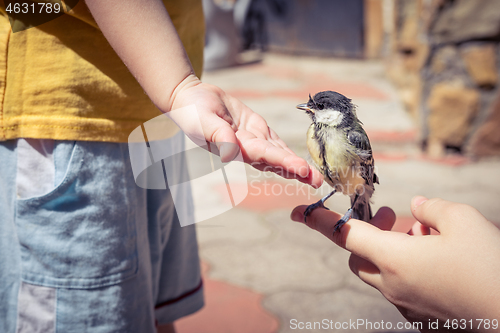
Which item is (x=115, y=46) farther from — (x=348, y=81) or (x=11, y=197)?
(x=348, y=81)

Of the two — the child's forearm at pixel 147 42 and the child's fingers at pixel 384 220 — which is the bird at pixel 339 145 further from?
the child's forearm at pixel 147 42

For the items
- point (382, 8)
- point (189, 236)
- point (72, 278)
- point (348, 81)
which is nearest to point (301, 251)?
point (189, 236)

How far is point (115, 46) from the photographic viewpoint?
0.86 m

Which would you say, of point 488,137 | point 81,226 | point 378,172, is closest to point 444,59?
point 488,137

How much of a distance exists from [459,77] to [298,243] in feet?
5.68

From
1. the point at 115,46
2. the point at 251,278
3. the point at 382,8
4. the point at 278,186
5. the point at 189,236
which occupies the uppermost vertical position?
the point at 382,8

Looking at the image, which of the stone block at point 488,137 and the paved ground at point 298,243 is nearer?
the paved ground at point 298,243

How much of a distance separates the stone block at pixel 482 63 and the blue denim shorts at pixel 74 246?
2640 millimetres

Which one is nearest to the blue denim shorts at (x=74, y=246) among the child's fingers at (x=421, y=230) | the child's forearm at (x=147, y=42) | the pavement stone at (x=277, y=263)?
the child's forearm at (x=147, y=42)

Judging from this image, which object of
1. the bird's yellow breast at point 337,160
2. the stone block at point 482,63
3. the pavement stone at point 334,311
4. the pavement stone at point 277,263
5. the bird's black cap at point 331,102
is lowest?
the pavement stone at point 334,311

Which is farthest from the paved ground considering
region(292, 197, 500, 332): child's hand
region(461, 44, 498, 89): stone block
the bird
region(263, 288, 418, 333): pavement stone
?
region(461, 44, 498, 89): stone block

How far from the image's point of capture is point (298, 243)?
2.23 meters

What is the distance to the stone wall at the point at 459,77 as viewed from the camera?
2715 millimetres

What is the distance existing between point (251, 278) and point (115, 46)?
4.63 feet
